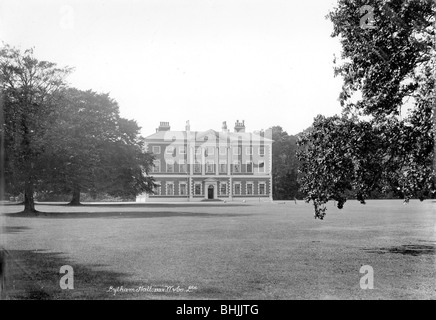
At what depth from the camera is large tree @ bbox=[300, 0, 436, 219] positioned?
11.0 metres

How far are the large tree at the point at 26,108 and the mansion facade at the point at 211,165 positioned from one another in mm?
25978

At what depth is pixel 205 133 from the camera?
53906mm

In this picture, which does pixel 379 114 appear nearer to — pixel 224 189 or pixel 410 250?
pixel 410 250

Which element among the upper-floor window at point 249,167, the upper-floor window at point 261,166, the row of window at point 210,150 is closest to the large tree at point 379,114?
the row of window at point 210,150

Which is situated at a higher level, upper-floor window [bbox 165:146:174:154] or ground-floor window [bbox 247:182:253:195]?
upper-floor window [bbox 165:146:174:154]

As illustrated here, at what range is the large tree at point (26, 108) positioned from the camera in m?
24.4

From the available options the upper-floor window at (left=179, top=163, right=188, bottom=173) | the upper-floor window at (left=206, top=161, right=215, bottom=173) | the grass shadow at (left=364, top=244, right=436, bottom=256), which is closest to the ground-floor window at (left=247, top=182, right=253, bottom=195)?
the upper-floor window at (left=206, top=161, right=215, bottom=173)

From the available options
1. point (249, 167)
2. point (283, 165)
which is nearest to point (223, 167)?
point (249, 167)

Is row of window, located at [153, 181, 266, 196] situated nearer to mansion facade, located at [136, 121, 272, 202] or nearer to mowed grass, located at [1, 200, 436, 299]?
mansion facade, located at [136, 121, 272, 202]

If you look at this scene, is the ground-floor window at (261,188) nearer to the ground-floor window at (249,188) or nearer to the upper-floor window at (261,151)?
the ground-floor window at (249,188)

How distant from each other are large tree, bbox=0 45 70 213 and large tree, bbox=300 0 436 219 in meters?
16.9

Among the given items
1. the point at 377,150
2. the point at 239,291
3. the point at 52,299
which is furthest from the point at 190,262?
the point at 377,150
